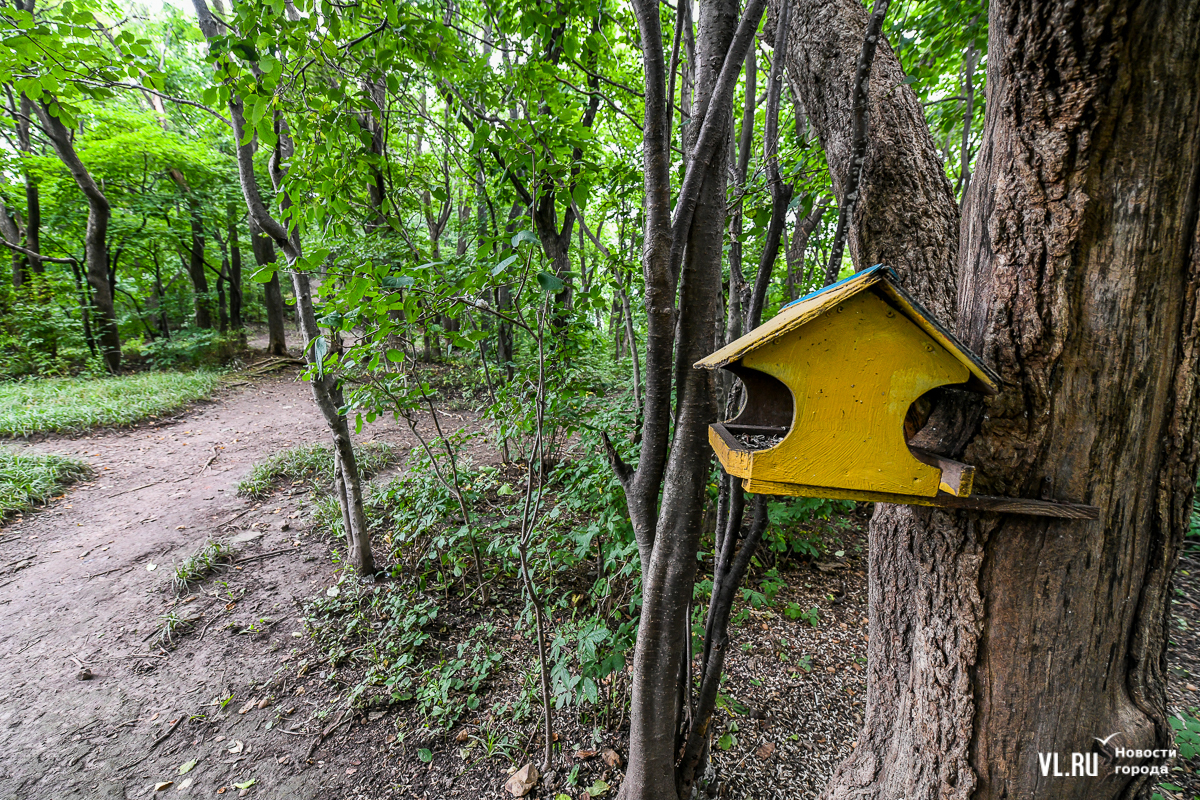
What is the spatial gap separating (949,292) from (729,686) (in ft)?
7.86

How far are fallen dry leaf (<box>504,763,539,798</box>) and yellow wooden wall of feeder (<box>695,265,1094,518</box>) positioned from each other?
215 centimetres

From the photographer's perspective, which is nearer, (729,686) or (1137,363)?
(1137,363)

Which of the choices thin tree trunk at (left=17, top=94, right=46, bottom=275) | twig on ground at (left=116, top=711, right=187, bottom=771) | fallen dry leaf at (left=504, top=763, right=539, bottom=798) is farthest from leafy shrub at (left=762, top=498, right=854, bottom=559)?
thin tree trunk at (left=17, top=94, right=46, bottom=275)

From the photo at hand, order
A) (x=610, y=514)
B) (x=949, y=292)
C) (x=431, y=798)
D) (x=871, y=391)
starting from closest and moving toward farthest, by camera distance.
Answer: (x=871, y=391) → (x=949, y=292) → (x=431, y=798) → (x=610, y=514)

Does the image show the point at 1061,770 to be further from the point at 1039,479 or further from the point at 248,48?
the point at 248,48

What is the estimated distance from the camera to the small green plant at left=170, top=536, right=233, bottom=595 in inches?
144

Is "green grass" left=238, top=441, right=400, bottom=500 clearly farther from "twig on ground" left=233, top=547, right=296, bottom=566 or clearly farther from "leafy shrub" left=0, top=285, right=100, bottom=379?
"leafy shrub" left=0, top=285, right=100, bottom=379

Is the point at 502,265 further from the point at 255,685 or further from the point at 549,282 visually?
the point at 255,685

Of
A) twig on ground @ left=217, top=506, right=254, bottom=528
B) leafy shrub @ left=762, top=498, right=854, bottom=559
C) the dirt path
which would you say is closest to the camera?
the dirt path

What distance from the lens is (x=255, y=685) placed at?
2803 millimetres

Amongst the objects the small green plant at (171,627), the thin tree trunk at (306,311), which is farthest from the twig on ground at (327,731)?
the small green plant at (171,627)

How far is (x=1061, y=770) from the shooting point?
856 millimetres

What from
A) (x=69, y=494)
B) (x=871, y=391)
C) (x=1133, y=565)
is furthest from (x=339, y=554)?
(x=1133, y=565)

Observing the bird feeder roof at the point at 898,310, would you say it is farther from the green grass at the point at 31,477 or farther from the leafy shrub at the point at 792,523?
the green grass at the point at 31,477
